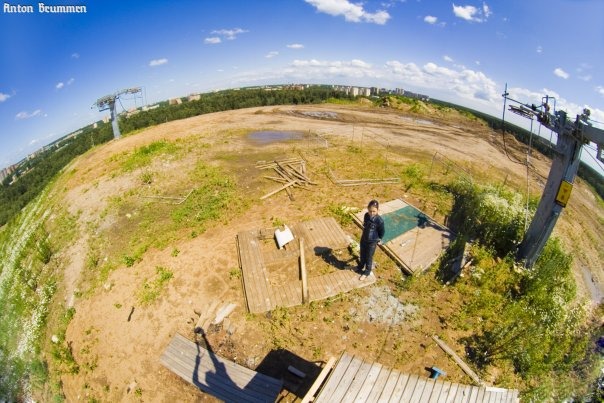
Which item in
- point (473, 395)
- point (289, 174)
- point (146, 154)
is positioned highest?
point (146, 154)

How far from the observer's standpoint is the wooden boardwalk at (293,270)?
820 centimetres

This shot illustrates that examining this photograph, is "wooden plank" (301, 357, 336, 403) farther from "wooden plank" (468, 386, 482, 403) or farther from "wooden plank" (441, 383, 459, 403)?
"wooden plank" (468, 386, 482, 403)

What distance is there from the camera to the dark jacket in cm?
747

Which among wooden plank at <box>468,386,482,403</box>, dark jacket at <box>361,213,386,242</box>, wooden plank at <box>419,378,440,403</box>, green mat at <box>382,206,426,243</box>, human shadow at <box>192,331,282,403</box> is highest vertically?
dark jacket at <box>361,213,386,242</box>

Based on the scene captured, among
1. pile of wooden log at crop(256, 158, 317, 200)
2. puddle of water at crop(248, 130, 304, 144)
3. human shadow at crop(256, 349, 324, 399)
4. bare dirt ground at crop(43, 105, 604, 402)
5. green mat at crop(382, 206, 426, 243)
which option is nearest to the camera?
human shadow at crop(256, 349, 324, 399)

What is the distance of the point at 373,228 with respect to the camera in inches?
297

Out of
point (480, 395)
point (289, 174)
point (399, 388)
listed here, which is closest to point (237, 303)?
point (399, 388)

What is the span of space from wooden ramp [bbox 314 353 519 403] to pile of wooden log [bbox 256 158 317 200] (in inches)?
381

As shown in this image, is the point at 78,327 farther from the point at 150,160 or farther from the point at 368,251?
the point at 150,160

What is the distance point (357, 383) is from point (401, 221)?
812 centimetres

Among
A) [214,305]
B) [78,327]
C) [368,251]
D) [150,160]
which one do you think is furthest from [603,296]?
[150,160]

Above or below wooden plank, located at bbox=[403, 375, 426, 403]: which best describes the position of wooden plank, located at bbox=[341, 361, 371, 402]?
above

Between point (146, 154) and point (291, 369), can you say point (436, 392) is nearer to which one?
point (291, 369)

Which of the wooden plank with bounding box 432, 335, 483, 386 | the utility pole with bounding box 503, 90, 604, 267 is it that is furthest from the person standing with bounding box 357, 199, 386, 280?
the utility pole with bounding box 503, 90, 604, 267
